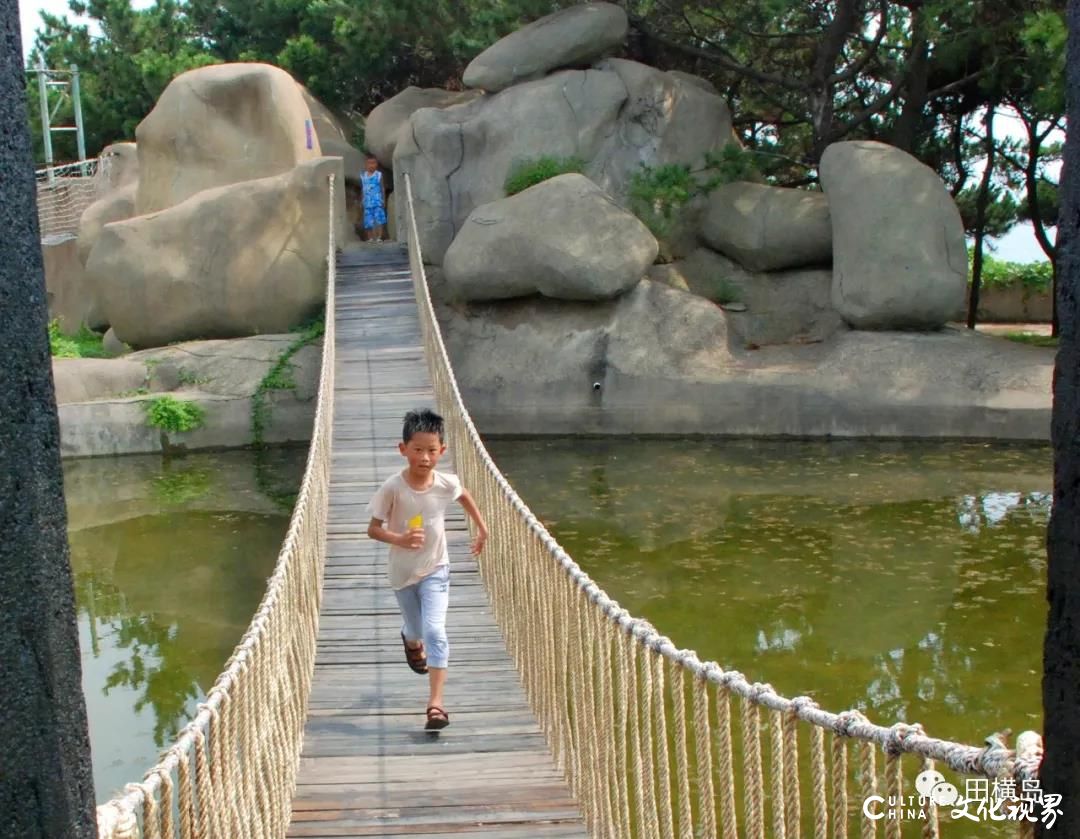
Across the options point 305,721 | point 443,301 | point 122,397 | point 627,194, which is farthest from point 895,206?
point 305,721

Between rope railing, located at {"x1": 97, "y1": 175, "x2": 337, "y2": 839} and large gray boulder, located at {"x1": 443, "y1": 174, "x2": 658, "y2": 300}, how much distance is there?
27.1 feet

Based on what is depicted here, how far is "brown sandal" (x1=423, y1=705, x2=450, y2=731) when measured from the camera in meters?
4.59

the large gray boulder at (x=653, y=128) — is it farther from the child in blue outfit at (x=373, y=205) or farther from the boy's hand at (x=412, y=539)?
the boy's hand at (x=412, y=539)

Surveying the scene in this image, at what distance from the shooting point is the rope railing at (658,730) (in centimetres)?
216

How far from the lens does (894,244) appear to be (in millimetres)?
A: 13750

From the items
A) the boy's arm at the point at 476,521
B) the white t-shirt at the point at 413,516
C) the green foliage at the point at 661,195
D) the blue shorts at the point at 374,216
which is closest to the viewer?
the white t-shirt at the point at 413,516

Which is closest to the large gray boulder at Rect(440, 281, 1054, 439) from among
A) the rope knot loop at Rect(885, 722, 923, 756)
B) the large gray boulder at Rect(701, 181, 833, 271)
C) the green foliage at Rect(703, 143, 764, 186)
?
the large gray boulder at Rect(701, 181, 833, 271)

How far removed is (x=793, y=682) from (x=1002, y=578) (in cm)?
244

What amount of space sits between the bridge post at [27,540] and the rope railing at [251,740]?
0.33 meters

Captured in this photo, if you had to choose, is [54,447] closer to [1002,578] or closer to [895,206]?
[1002,578]

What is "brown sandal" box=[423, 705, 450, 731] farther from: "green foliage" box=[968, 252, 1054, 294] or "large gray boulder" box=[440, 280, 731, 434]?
"green foliage" box=[968, 252, 1054, 294]

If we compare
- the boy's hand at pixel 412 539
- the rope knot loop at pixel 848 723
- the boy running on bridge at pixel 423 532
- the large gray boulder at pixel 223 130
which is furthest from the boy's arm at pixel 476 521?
the large gray boulder at pixel 223 130

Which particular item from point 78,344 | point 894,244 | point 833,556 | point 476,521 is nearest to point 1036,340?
point 894,244

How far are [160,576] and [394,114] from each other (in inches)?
375
